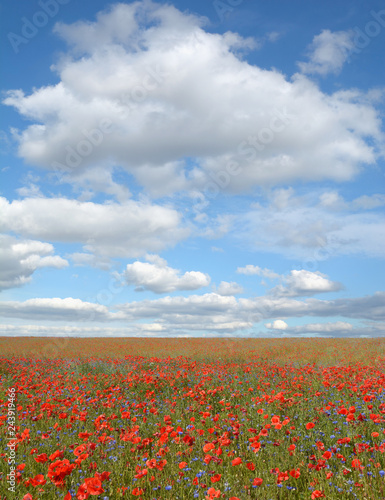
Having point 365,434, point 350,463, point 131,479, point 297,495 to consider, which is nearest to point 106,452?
point 131,479

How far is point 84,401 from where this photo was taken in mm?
8867

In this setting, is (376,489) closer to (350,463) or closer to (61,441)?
(350,463)

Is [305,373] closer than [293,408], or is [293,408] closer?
[293,408]

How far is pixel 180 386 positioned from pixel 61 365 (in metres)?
8.10

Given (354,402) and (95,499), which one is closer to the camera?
(95,499)

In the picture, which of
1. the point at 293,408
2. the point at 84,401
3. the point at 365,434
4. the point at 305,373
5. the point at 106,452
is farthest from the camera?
the point at 305,373

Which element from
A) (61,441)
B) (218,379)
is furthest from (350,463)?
(218,379)

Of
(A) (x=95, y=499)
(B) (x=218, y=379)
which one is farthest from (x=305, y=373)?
(A) (x=95, y=499)

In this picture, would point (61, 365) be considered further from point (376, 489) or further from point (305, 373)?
point (376, 489)

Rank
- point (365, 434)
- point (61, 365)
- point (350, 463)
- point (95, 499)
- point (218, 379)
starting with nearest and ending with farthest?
point (95, 499), point (350, 463), point (365, 434), point (218, 379), point (61, 365)

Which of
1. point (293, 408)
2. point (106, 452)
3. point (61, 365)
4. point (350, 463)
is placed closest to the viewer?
point (350, 463)

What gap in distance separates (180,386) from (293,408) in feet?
12.6

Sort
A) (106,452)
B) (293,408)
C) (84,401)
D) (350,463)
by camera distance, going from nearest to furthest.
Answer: (350,463) < (106,452) < (293,408) < (84,401)

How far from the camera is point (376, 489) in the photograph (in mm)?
4301
